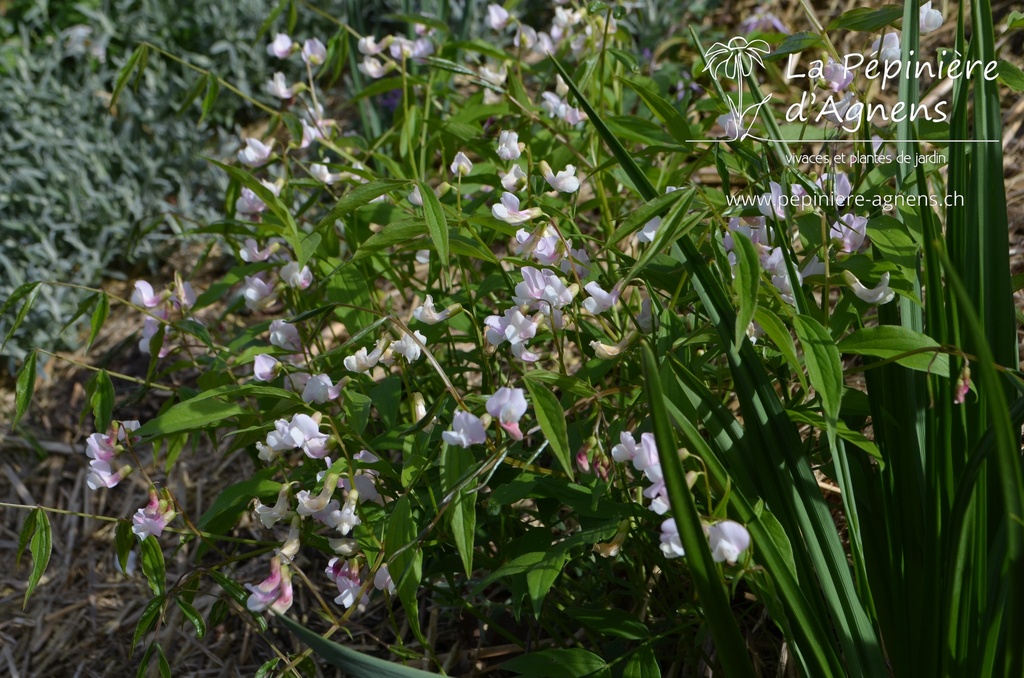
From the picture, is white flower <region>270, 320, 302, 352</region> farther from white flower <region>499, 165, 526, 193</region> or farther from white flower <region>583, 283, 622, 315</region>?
white flower <region>583, 283, 622, 315</region>

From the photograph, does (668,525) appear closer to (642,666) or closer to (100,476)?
(642,666)

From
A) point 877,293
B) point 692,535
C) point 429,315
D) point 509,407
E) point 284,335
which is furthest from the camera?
point 284,335

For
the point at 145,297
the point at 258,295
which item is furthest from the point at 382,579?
the point at 145,297

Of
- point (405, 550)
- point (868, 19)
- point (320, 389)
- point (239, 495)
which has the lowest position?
point (239, 495)

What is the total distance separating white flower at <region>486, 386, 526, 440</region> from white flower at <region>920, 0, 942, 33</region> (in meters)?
0.87

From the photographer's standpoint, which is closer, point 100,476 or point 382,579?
point 382,579

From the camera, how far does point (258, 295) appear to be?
1.51 m

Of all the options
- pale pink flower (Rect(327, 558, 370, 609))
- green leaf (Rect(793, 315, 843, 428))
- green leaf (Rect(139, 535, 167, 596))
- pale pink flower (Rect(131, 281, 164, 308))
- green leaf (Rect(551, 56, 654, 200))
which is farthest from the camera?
pale pink flower (Rect(131, 281, 164, 308))

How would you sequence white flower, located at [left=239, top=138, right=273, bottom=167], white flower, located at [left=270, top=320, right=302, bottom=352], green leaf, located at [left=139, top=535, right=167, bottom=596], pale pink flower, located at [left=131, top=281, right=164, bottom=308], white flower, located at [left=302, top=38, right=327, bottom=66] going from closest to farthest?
green leaf, located at [left=139, top=535, right=167, bottom=596] < white flower, located at [left=270, top=320, right=302, bottom=352] < pale pink flower, located at [left=131, top=281, right=164, bottom=308] < white flower, located at [left=239, top=138, right=273, bottom=167] < white flower, located at [left=302, top=38, right=327, bottom=66]

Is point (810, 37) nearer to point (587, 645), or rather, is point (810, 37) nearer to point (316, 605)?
point (587, 645)

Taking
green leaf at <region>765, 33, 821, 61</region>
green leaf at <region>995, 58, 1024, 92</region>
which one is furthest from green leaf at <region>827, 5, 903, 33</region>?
green leaf at <region>995, 58, 1024, 92</region>

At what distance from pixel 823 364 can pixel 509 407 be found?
348 mm

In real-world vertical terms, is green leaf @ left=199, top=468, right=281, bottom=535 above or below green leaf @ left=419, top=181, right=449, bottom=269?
below

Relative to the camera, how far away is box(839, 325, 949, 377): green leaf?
103cm
